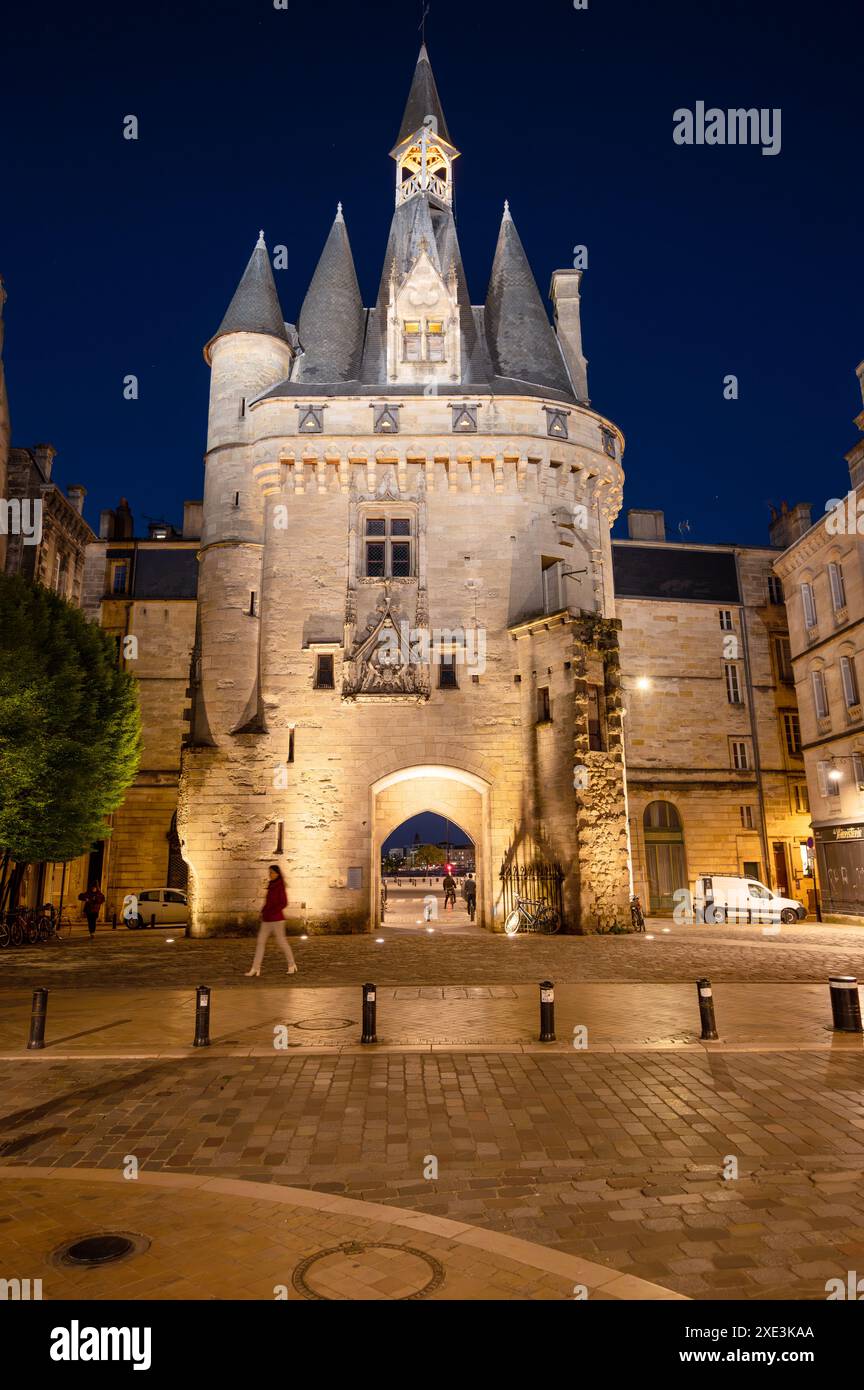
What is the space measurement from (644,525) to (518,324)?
13196 millimetres

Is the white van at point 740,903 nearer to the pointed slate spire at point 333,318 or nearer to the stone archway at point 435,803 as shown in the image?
the stone archway at point 435,803

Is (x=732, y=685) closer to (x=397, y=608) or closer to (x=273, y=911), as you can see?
(x=397, y=608)

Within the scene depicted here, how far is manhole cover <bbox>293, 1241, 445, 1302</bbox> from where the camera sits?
11.6 feet

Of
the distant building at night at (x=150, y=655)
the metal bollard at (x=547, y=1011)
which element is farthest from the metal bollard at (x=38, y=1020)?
the distant building at night at (x=150, y=655)

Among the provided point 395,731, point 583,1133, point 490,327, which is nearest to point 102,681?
point 395,731

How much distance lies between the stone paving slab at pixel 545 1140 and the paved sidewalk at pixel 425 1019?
482 mm

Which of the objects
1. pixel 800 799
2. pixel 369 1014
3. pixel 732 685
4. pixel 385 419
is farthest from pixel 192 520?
pixel 369 1014

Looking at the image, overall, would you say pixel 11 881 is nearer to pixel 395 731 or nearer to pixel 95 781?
pixel 95 781

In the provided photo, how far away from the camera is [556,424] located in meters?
24.6

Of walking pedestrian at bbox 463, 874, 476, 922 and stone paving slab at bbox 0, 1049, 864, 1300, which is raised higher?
walking pedestrian at bbox 463, 874, 476, 922

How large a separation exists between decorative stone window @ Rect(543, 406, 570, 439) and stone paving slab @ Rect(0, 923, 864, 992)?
14550mm

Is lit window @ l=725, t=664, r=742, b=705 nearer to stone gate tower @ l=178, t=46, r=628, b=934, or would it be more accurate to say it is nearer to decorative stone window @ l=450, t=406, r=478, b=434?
stone gate tower @ l=178, t=46, r=628, b=934

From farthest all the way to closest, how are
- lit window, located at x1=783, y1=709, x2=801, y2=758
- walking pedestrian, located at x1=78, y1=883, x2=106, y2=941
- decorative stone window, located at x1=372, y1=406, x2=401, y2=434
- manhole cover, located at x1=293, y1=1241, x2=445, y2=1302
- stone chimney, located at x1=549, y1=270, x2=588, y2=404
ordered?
lit window, located at x1=783, y1=709, x2=801, y2=758 → stone chimney, located at x1=549, y1=270, x2=588, y2=404 → decorative stone window, located at x1=372, y1=406, x2=401, y2=434 → walking pedestrian, located at x1=78, y1=883, x2=106, y2=941 → manhole cover, located at x1=293, y1=1241, x2=445, y2=1302

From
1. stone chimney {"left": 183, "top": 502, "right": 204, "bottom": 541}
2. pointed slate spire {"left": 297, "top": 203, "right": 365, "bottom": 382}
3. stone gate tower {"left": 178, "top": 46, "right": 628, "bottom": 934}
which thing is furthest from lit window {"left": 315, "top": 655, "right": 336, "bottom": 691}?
stone chimney {"left": 183, "top": 502, "right": 204, "bottom": 541}
